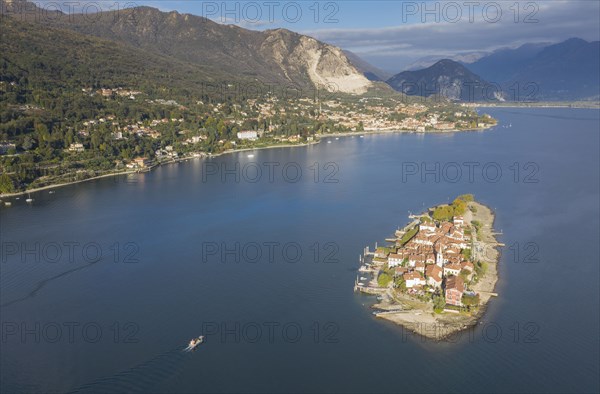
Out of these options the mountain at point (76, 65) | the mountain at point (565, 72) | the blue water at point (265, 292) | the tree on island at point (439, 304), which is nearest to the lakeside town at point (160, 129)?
Result: the mountain at point (76, 65)

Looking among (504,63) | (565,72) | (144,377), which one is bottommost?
(144,377)

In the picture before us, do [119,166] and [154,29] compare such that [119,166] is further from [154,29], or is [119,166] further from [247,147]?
[154,29]

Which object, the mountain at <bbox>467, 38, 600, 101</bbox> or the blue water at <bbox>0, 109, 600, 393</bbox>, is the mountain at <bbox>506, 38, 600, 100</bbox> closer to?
the mountain at <bbox>467, 38, 600, 101</bbox>

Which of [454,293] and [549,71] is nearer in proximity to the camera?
[454,293]

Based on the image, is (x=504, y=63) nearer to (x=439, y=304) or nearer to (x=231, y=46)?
(x=231, y=46)

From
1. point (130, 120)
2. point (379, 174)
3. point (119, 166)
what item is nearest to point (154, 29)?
point (130, 120)

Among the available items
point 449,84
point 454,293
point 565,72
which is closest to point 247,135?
point 454,293

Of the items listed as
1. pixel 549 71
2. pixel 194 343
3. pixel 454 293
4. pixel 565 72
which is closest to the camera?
pixel 194 343
